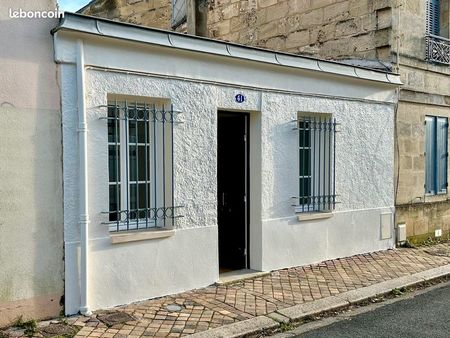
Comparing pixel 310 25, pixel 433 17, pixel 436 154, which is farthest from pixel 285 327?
pixel 433 17

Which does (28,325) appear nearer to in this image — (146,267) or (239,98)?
(146,267)

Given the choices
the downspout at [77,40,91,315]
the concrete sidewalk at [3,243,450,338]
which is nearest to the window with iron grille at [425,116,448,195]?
the concrete sidewalk at [3,243,450,338]

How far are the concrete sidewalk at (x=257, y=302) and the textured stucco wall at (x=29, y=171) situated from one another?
410 millimetres

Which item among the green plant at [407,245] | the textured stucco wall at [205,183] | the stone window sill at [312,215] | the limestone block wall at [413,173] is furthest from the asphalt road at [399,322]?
the limestone block wall at [413,173]

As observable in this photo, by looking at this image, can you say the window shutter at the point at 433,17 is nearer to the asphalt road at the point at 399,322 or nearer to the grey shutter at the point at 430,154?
the grey shutter at the point at 430,154

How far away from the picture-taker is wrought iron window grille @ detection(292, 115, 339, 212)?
26.3ft

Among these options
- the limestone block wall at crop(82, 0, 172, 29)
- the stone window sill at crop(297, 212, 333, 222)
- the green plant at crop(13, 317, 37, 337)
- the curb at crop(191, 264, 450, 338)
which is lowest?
the curb at crop(191, 264, 450, 338)

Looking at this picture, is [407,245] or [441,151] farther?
[441,151]

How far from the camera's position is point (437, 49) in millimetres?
10164

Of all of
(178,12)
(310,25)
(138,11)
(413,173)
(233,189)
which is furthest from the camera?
(138,11)

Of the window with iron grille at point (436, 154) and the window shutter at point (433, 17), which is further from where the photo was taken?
the window shutter at point (433, 17)

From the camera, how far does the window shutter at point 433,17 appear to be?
10484mm

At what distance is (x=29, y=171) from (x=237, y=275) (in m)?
3.42

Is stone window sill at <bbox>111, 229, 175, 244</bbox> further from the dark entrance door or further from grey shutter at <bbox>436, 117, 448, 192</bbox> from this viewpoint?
grey shutter at <bbox>436, 117, 448, 192</bbox>
